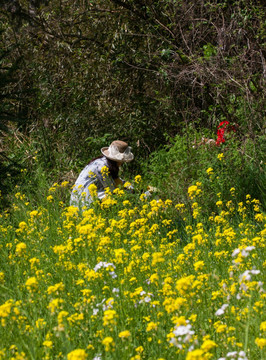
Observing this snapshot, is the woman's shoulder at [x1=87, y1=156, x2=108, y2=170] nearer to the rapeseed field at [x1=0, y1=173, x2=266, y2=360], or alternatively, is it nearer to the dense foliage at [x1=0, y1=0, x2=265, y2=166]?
the rapeseed field at [x1=0, y1=173, x2=266, y2=360]

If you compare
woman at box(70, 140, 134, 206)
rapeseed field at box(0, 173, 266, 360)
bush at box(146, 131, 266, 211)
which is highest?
rapeseed field at box(0, 173, 266, 360)

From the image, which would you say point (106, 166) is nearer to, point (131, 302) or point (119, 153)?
point (119, 153)

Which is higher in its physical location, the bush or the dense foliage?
the dense foliage

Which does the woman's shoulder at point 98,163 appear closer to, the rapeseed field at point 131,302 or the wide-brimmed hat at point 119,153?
the wide-brimmed hat at point 119,153

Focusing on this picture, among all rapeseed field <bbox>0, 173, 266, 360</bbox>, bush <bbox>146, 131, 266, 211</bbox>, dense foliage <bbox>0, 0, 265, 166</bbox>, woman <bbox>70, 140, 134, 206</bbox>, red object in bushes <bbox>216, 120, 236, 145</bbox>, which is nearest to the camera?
rapeseed field <bbox>0, 173, 266, 360</bbox>

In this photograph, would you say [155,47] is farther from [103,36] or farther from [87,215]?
[87,215]

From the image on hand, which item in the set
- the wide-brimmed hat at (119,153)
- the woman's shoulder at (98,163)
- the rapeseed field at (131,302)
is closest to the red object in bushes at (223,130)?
the wide-brimmed hat at (119,153)

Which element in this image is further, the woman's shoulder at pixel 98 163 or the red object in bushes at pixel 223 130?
the red object in bushes at pixel 223 130

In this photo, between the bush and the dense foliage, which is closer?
the bush

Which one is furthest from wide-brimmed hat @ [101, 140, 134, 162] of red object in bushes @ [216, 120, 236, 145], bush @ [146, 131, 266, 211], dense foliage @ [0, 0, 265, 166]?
dense foliage @ [0, 0, 265, 166]

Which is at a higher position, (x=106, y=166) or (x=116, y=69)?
(x=116, y=69)

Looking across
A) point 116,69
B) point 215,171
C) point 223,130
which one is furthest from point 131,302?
point 116,69

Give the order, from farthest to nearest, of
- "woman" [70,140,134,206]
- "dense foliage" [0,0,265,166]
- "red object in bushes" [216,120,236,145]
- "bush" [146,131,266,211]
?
1. "dense foliage" [0,0,265,166]
2. "red object in bushes" [216,120,236,145]
3. "woman" [70,140,134,206]
4. "bush" [146,131,266,211]

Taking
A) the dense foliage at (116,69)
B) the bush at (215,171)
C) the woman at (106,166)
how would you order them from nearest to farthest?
the bush at (215,171) → the woman at (106,166) → the dense foliage at (116,69)
